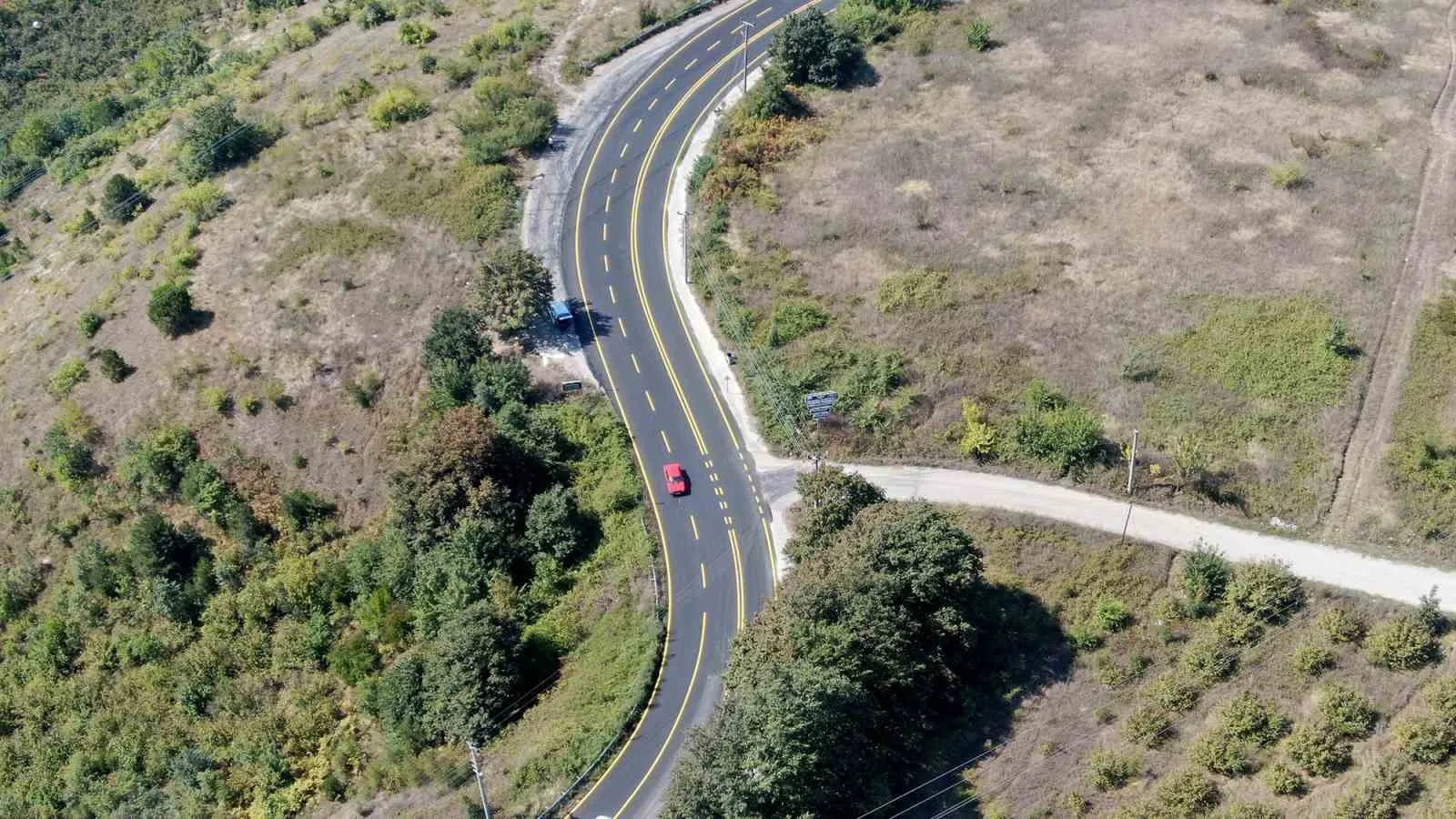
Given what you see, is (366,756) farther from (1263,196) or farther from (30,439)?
(1263,196)

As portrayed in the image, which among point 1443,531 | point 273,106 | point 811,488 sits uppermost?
point 273,106

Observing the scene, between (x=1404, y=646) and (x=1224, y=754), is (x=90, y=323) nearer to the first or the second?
(x=1224, y=754)

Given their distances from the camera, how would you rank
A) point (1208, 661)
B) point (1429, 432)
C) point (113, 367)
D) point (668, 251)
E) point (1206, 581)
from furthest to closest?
point (668, 251)
point (113, 367)
point (1429, 432)
point (1206, 581)
point (1208, 661)

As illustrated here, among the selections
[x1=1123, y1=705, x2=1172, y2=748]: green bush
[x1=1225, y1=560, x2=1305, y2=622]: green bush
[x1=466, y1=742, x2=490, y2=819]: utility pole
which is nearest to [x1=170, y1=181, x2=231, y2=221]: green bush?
[x1=466, y1=742, x2=490, y2=819]: utility pole

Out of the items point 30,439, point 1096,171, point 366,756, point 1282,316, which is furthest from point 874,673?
point 30,439

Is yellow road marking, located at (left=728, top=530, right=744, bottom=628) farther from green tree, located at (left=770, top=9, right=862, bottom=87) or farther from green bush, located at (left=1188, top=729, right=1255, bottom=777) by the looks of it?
green tree, located at (left=770, top=9, right=862, bottom=87)

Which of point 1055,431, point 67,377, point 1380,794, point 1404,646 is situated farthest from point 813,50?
point 1380,794
